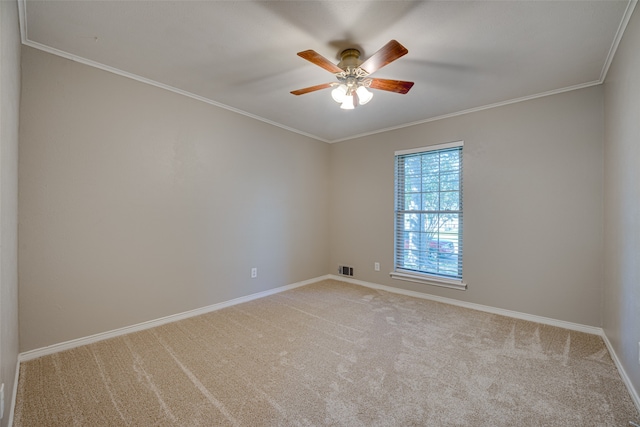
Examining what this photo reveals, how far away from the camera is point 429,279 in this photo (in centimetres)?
372

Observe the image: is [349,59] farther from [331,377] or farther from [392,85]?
[331,377]

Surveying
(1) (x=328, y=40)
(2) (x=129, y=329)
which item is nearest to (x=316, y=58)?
(1) (x=328, y=40)

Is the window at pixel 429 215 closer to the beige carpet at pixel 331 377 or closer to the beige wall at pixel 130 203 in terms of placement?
the beige carpet at pixel 331 377

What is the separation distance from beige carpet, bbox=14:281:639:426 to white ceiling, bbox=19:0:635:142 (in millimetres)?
2449

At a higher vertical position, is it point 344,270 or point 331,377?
point 344,270

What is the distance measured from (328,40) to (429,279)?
3.08m

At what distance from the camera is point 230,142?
11.4ft

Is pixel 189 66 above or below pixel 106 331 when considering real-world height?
above

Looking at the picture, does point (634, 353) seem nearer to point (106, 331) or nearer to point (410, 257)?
point (410, 257)

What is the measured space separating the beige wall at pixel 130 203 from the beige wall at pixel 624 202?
137 inches

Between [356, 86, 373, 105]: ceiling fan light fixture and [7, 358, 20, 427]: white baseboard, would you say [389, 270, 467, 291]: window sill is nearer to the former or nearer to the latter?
[356, 86, 373, 105]: ceiling fan light fixture

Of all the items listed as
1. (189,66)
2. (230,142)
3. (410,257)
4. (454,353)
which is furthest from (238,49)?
(410,257)

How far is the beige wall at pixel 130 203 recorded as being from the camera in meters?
2.18

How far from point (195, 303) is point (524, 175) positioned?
396 centimetres
